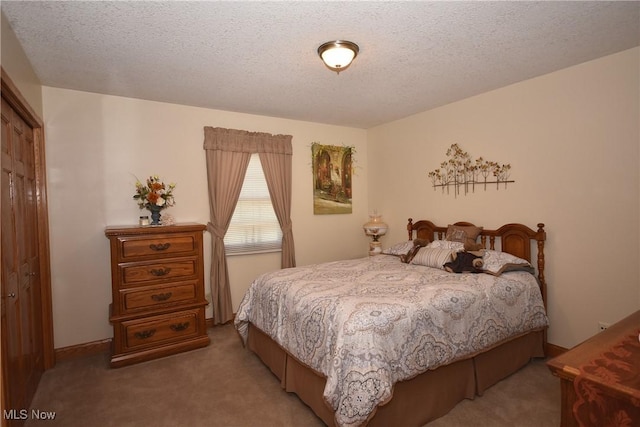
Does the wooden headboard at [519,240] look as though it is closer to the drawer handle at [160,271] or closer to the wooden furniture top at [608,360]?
the wooden furniture top at [608,360]

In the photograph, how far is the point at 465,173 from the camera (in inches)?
146

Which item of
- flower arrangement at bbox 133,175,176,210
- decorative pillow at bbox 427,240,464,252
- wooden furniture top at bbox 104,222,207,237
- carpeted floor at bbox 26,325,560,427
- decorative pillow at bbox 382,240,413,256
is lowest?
carpeted floor at bbox 26,325,560,427

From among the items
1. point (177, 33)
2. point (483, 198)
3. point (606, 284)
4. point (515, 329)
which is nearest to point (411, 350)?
point (515, 329)

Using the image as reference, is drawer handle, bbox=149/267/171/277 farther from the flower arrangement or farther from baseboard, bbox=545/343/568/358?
baseboard, bbox=545/343/568/358

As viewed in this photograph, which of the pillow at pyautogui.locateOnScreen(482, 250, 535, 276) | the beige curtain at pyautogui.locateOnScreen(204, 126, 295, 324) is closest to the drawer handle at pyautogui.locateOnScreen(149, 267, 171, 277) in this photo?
the beige curtain at pyautogui.locateOnScreen(204, 126, 295, 324)

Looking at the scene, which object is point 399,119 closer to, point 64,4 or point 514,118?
point 514,118

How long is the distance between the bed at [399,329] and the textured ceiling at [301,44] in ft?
5.34

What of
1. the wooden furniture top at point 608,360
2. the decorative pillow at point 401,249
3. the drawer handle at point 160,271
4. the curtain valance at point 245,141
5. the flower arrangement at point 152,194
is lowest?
the wooden furniture top at point 608,360

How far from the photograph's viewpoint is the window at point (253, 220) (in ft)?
13.5

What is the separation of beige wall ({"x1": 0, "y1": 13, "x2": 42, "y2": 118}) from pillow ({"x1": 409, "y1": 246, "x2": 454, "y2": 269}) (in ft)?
11.5

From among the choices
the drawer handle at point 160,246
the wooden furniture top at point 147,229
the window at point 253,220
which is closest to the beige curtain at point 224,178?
the window at point 253,220

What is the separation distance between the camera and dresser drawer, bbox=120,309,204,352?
300cm

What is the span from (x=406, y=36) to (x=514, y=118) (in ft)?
5.52

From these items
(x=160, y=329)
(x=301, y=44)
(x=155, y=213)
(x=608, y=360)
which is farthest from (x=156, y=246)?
(x=608, y=360)
